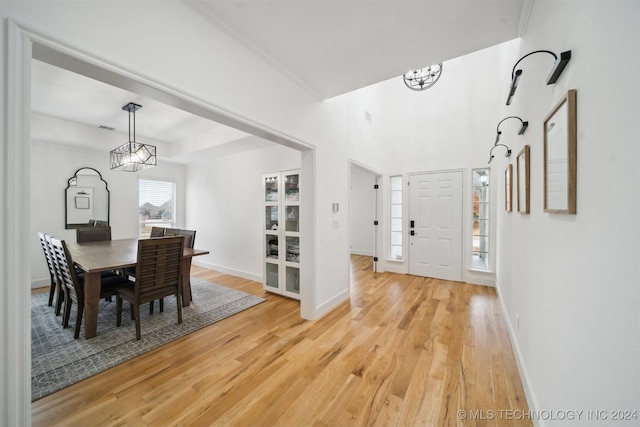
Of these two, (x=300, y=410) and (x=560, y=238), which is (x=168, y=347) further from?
(x=560, y=238)

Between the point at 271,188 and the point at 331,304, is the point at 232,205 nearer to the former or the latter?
the point at 271,188

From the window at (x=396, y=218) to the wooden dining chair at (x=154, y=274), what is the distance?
4078 millimetres

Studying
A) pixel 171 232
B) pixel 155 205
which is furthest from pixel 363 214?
pixel 155 205

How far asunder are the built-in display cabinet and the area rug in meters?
0.44

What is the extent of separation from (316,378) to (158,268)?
2.02m

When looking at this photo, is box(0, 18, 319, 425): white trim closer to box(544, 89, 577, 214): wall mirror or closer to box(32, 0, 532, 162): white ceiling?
box(32, 0, 532, 162): white ceiling

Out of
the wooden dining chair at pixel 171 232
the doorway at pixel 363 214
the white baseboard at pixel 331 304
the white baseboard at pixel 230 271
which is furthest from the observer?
the doorway at pixel 363 214

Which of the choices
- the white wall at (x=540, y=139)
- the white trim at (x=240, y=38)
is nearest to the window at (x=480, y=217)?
the white wall at (x=540, y=139)

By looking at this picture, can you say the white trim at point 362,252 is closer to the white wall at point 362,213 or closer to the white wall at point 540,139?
the white wall at point 362,213

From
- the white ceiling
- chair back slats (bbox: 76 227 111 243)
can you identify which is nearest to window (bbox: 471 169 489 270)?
the white ceiling

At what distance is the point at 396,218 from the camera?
5172mm

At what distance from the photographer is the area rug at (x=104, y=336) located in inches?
76.3

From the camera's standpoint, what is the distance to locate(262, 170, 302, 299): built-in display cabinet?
145 inches

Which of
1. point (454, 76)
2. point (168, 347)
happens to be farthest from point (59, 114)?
point (454, 76)
